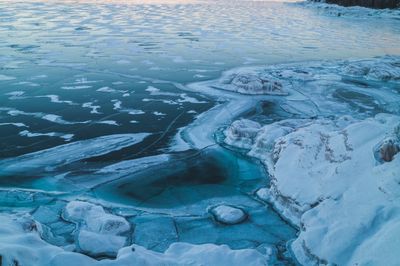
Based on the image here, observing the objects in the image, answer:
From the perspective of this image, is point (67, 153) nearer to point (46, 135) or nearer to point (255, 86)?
point (46, 135)

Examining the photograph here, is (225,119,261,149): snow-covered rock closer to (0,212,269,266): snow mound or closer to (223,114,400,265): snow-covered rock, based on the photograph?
(223,114,400,265): snow-covered rock

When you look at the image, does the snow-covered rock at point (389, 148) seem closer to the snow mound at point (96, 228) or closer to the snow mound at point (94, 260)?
the snow mound at point (94, 260)

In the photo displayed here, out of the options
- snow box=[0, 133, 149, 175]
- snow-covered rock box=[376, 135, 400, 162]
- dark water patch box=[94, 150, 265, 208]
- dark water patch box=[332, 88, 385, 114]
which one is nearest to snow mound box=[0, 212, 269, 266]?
dark water patch box=[94, 150, 265, 208]

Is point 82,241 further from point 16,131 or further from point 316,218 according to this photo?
point 16,131

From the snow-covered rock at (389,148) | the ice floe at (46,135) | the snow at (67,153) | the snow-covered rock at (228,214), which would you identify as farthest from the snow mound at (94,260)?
the ice floe at (46,135)

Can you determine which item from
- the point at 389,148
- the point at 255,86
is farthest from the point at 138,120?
the point at 389,148
